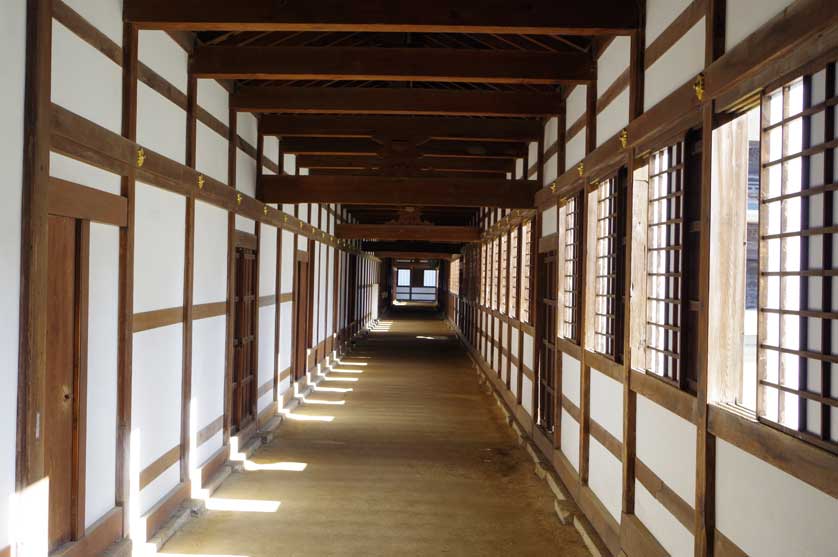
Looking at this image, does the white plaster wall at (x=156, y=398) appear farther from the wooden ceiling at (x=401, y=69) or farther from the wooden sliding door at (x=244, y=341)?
the wooden ceiling at (x=401, y=69)

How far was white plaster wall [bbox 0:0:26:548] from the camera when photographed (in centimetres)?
314

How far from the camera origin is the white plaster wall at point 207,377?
20.4 ft

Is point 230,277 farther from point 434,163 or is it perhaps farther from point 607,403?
point 434,163

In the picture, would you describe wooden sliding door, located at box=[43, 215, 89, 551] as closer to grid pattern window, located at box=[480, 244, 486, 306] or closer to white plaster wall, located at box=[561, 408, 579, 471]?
white plaster wall, located at box=[561, 408, 579, 471]

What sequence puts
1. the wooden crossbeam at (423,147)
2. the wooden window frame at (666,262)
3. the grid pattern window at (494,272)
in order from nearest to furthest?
the wooden window frame at (666,262), the wooden crossbeam at (423,147), the grid pattern window at (494,272)

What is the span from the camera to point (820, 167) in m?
2.57

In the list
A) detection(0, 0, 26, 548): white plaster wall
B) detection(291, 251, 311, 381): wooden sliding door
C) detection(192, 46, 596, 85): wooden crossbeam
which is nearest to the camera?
detection(0, 0, 26, 548): white plaster wall

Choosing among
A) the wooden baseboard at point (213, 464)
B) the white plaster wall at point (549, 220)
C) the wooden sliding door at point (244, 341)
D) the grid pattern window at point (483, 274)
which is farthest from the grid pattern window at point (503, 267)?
the wooden baseboard at point (213, 464)

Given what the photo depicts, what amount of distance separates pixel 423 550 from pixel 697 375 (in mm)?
2540

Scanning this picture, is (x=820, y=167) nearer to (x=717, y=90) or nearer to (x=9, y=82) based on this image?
(x=717, y=90)

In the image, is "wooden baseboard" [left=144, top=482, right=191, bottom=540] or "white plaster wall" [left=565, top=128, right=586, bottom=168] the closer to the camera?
"wooden baseboard" [left=144, top=482, right=191, bottom=540]

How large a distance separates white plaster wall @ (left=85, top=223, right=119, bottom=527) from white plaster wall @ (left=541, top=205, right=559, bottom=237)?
443 centimetres

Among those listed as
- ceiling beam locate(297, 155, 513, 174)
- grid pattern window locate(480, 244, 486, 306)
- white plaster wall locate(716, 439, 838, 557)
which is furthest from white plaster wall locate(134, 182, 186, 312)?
grid pattern window locate(480, 244, 486, 306)

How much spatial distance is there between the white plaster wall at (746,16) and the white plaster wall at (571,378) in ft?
11.2
